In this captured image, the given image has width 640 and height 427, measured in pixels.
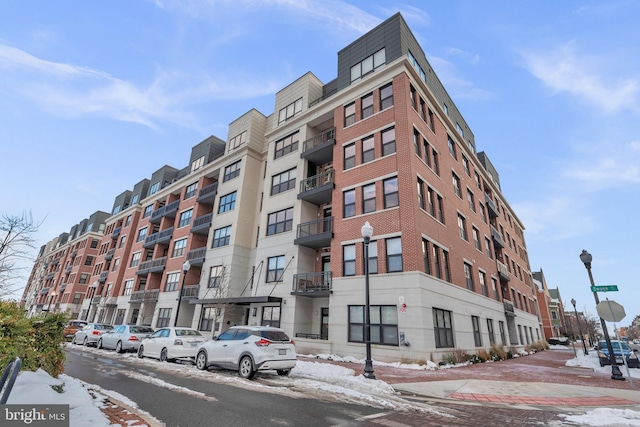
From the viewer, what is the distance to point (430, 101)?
24.7m

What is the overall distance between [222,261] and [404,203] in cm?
1781

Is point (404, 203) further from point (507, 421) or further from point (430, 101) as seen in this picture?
point (507, 421)

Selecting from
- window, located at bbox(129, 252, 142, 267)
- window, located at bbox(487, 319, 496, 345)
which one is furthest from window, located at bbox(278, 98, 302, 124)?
window, located at bbox(129, 252, 142, 267)

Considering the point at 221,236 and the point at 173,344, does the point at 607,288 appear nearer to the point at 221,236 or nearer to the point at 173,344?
the point at 173,344

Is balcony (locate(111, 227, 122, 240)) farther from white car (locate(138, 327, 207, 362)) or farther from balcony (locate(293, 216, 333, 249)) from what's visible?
white car (locate(138, 327, 207, 362))

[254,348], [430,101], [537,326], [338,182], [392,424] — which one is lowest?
[392,424]

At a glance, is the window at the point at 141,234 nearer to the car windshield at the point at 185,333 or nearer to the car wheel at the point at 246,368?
the car windshield at the point at 185,333

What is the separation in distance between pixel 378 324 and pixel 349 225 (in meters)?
6.30

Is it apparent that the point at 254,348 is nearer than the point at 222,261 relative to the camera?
Yes

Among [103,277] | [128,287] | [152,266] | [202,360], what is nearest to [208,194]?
[152,266]

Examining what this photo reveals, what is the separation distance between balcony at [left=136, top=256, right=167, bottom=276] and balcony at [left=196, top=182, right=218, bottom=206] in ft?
26.4

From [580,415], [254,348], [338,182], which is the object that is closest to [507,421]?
[580,415]

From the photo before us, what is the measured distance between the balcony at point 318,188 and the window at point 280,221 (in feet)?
6.60

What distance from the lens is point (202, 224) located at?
108 feet
